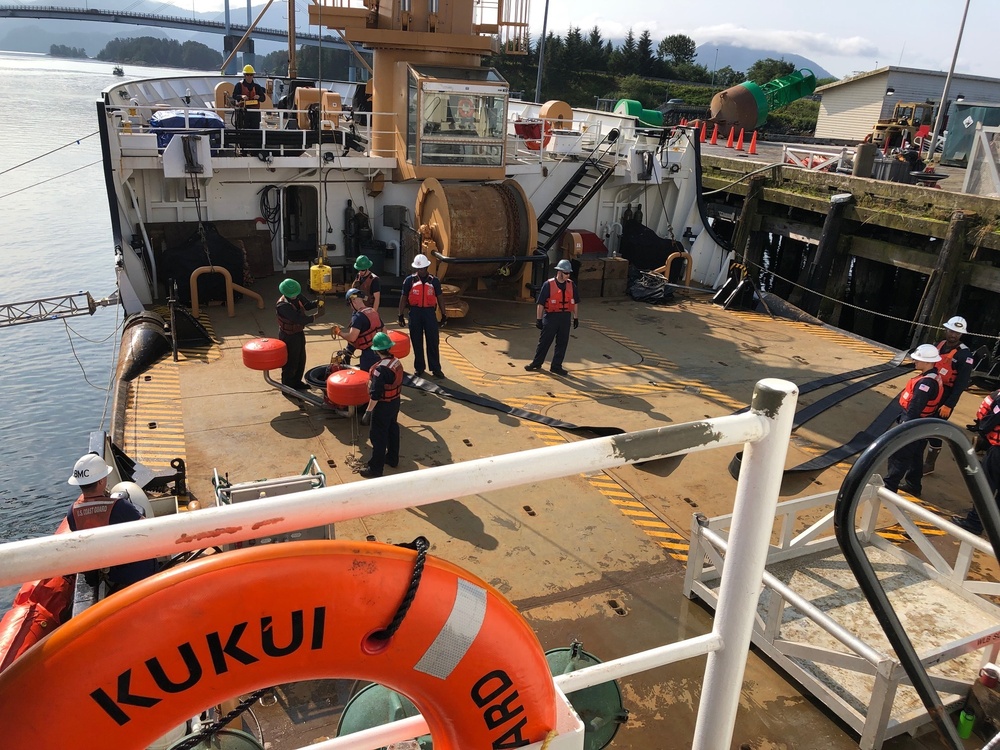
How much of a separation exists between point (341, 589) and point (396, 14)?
542 inches

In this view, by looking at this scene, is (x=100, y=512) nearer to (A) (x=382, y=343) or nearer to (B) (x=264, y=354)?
A: (A) (x=382, y=343)

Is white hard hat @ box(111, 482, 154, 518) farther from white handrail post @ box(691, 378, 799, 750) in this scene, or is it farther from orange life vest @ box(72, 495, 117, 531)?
white handrail post @ box(691, 378, 799, 750)

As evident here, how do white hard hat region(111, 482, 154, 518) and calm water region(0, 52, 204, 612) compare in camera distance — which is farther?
calm water region(0, 52, 204, 612)

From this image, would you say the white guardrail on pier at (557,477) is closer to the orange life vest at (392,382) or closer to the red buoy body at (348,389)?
the orange life vest at (392,382)

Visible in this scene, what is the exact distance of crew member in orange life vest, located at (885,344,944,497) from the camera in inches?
277

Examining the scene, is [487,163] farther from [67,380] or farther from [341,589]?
[341,589]

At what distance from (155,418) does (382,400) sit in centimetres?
297

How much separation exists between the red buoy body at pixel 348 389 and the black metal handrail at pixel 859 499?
19.8ft

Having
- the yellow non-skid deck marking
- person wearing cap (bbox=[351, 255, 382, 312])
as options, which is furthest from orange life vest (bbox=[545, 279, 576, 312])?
the yellow non-skid deck marking

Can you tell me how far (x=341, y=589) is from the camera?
1503 mm

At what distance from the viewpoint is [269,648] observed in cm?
148

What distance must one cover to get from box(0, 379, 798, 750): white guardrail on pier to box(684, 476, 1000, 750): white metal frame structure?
1.44 m

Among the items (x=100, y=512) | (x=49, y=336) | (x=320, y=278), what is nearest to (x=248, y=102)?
(x=320, y=278)

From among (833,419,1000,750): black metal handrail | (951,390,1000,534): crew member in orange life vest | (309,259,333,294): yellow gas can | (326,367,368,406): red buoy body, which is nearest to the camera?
(833,419,1000,750): black metal handrail
